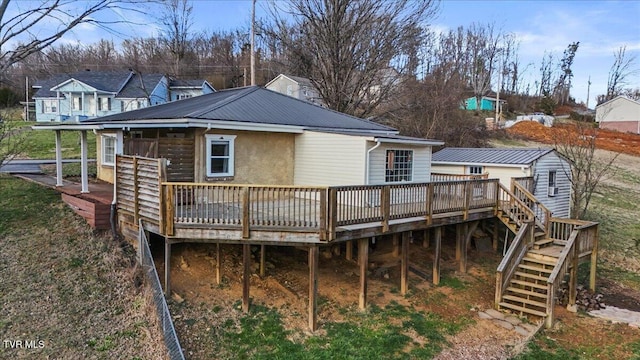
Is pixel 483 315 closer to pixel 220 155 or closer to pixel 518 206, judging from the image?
pixel 518 206

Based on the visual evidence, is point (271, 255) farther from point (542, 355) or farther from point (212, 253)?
point (542, 355)

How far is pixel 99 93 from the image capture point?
125ft

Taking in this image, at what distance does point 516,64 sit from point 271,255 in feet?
204

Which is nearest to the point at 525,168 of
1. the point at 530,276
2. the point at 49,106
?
the point at 530,276

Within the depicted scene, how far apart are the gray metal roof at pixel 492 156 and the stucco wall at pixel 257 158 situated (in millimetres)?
7290

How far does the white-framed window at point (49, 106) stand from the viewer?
39750 millimetres

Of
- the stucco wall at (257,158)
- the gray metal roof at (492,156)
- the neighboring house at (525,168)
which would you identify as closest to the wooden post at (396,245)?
the stucco wall at (257,158)

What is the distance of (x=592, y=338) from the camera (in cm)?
1005

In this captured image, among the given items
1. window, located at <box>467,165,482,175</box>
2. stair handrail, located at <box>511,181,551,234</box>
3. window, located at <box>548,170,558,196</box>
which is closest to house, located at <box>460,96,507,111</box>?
window, located at <box>548,170,558,196</box>

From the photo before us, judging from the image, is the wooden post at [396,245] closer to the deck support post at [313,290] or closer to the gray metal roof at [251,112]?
the gray metal roof at [251,112]

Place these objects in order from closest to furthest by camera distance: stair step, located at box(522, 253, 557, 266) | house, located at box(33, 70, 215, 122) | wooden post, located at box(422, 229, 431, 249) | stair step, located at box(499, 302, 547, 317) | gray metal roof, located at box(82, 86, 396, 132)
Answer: stair step, located at box(499, 302, 547, 317) < gray metal roof, located at box(82, 86, 396, 132) < stair step, located at box(522, 253, 557, 266) < wooden post, located at box(422, 229, 431, 249) < house, located at box(33, 70, 215, 122)

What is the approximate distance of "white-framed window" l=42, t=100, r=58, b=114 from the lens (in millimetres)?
39750

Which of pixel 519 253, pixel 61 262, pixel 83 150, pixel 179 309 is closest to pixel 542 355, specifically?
pixel 519 253

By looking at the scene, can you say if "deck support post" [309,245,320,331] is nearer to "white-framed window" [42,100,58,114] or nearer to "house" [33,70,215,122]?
"house" [33,70,215,122]
